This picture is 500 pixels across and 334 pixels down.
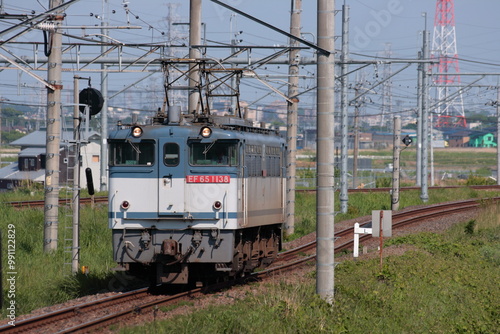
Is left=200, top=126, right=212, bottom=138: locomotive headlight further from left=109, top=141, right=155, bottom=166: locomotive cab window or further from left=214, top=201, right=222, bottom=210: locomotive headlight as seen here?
left=214, top=201, right=222, bottom=210: locomotive headlight

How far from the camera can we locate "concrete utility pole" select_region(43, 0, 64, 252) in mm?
19438

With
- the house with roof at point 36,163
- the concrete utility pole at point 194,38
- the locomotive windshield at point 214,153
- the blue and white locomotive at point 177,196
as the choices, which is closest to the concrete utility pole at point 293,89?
the concrete utility pole at point 194,38

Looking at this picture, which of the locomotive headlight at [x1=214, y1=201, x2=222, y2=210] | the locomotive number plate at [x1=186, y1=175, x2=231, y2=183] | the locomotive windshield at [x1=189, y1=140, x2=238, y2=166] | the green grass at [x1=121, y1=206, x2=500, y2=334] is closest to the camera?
the green grass at [x1=121, y1=206, x2=500, y2=334]

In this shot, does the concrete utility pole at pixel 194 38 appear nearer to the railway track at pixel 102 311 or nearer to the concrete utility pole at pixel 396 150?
the railway track at pixel 102 311

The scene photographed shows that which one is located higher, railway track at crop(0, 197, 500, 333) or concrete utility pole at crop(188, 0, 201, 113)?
concrete utility pole at crop(188, 0, 201, 113)

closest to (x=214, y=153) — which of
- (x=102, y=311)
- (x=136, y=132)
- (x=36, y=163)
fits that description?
(x=136, y=132)

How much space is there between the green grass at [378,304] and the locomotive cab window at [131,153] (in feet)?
11.6

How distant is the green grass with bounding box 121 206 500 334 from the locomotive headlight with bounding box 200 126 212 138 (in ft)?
11.1

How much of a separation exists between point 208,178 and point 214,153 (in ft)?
1.77

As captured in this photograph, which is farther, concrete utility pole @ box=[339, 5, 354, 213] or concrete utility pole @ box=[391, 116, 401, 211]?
concrete utility pole @ box=[391, 116, 401, 211]

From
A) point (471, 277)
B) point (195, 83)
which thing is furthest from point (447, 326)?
point (195, 83)

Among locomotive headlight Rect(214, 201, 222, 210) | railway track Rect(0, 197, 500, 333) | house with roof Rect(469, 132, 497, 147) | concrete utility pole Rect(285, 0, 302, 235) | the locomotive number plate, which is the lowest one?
railway track Rect(0, 197, 500, 333)

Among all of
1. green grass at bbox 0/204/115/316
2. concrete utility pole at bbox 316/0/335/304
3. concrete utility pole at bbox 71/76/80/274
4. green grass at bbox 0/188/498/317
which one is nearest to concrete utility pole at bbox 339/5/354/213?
green grass at bbox 0/188/498/317

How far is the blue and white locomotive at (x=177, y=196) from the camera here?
1505 centimetres
